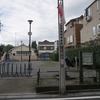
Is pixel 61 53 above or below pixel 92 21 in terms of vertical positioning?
below

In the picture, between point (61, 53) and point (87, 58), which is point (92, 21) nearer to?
point (87, 58)

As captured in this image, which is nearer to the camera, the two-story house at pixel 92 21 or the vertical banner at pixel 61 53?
the vertical banner at pixel 61 53

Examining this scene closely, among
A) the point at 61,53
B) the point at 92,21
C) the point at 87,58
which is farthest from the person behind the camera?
the point at 92,21

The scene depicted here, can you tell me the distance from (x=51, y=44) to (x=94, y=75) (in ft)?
353

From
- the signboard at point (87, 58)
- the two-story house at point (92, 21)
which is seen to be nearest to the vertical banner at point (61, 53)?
the signboard at point (87, 58)

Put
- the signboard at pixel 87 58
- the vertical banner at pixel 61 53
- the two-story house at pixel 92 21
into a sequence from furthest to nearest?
the two-story house at pixel 92 21 < the signboard at pixel 87 58 < the vertical banner at pixel 61 53

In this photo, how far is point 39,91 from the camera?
11477mm

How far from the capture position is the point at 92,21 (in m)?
35.0

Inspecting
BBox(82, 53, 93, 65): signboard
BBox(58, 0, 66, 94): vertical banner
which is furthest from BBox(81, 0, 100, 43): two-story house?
BBox(58, 0, 66, 94): vertical banner

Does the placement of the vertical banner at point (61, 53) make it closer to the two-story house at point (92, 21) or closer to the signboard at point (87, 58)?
the signboard at point (87, 58)

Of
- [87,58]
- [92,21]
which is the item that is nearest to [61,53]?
[87,58]

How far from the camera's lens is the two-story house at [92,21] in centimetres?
3222

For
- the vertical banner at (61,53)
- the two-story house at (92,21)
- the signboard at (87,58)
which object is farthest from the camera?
the two-story house at (92,21)

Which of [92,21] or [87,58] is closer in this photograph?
[87,58]
